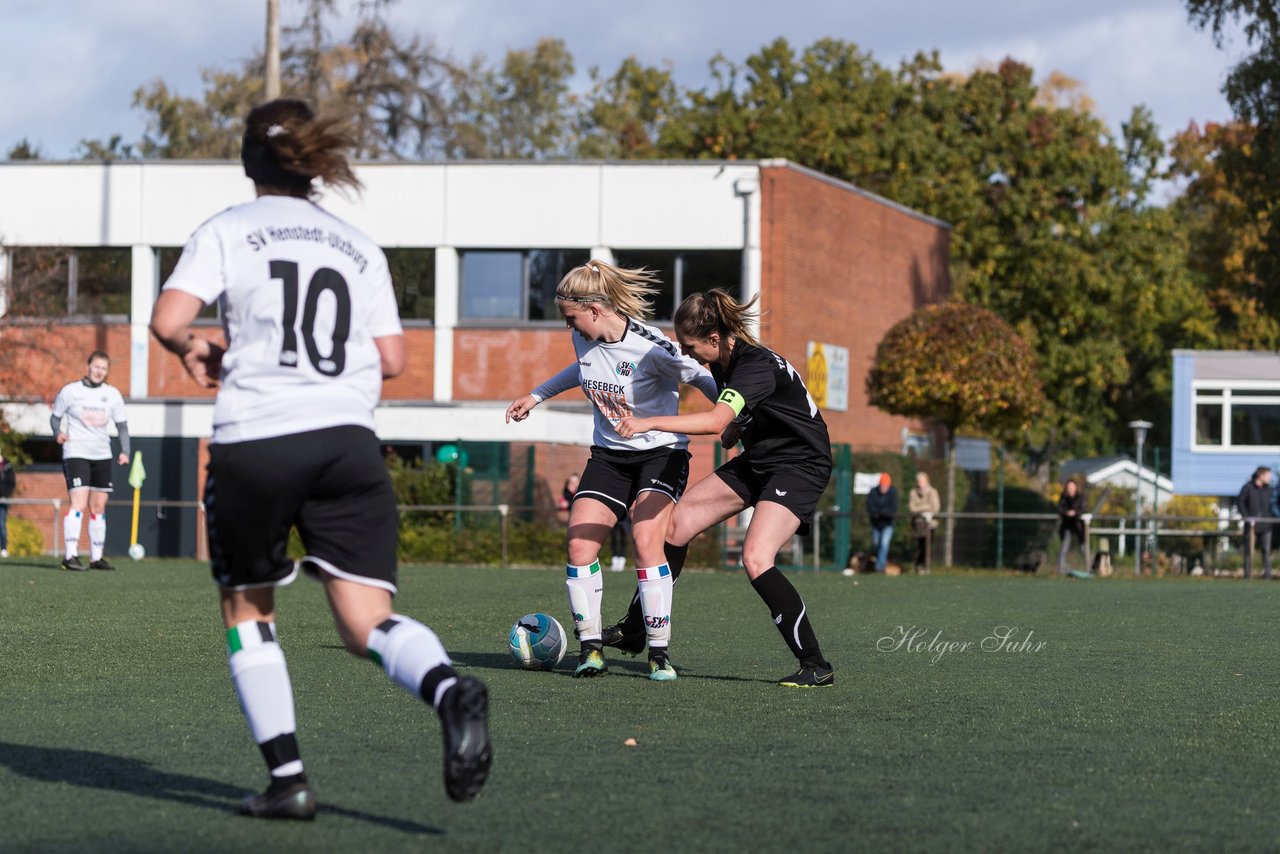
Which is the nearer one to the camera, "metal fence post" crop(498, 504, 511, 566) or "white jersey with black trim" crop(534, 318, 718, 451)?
"white jersey with black trim" crop(534, 318, 718, 451)

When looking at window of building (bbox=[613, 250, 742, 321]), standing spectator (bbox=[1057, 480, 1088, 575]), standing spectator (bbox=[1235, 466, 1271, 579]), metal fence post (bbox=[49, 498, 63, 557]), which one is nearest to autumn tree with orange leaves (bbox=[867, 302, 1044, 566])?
standing spectator (bbox=[1057, 480, 1088, 575])

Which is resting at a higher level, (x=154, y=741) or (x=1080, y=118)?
(x=1080, y=118)

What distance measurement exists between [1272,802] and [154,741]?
3.79 metres

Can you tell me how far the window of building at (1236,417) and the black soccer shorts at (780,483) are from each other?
43.4 m

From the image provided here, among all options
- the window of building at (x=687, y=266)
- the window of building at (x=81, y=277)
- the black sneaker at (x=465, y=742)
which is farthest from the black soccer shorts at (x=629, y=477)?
the window of building at (x=81, y=277)

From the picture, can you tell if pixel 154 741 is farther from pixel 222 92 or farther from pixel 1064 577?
pixel 222 92

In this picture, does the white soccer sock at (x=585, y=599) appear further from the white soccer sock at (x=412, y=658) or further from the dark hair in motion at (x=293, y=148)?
the dark hair in motion at (x=293, y=148)

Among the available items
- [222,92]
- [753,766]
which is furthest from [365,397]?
[222,92]

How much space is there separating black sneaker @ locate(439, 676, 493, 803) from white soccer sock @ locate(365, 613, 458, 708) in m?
0.07

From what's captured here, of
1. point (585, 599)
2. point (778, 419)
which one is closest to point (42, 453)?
point (585, 599)

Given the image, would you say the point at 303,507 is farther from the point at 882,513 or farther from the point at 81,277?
the point at 81,277

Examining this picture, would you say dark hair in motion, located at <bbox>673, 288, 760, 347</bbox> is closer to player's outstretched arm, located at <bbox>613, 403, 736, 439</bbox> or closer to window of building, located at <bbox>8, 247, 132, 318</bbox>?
player's outstretched arm, located at <bbox>613, 403, 736, 439</bbox>

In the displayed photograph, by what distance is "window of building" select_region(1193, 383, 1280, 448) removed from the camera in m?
48.8

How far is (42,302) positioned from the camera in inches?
1252
